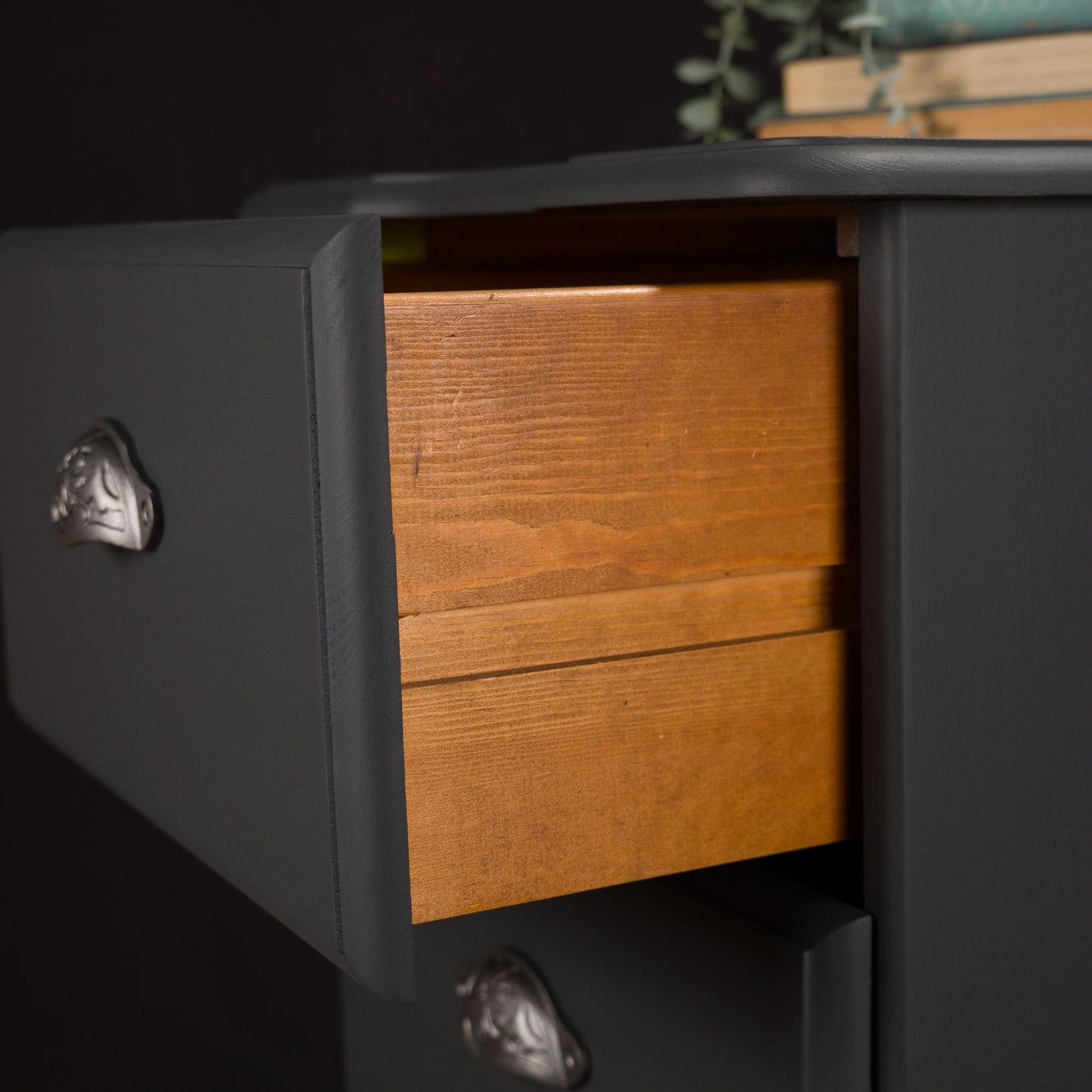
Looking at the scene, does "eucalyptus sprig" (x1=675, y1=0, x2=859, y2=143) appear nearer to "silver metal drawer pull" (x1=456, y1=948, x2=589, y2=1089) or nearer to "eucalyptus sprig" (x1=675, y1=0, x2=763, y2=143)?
"eucalyptus sprig" (x1=675, y1=0, x2=763, y2=143)

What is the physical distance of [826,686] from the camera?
680 millimetres

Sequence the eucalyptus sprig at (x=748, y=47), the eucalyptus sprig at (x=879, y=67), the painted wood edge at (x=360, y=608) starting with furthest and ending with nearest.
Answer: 1. the eucalyptus sprig at (x=748, y=47)
2. the eucalyptus sprig at (x=879, y=67)
3. the painted wood edge at (x=360, y=608)

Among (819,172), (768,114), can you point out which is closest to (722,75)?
(768,114)

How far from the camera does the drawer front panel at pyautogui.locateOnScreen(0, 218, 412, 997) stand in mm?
553

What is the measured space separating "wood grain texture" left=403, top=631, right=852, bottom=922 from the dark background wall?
114 cm

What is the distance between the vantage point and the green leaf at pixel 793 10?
1024mm

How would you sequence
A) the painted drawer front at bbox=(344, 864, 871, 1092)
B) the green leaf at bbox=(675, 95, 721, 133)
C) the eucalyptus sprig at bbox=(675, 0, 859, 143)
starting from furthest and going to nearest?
the green leaf at bbox=(675, 95, 721, 133)
the eucalyptus sprig at bbox=(675, 0, 859, 143)
the painted drawer front at bbox=(344, 864, 871, 1092)

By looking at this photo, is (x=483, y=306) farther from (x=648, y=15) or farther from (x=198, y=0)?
(x=648, y=15)

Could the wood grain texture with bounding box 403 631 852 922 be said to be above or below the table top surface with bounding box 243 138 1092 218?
below

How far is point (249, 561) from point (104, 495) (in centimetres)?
14

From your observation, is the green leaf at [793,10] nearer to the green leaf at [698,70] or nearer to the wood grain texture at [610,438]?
the green leaf at [698,70]

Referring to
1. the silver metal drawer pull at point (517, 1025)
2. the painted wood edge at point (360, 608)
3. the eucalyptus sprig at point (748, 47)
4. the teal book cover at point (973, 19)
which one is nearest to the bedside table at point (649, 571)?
the painted wood edge at point (360, 608)

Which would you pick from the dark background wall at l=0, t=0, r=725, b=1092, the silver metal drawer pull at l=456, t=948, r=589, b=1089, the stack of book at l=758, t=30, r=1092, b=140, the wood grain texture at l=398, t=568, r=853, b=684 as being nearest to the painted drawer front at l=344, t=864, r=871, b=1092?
the silver metal drawer pull at l=456, t=948, r=589, b=1089

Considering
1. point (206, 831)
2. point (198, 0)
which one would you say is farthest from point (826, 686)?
point (198, 0)
